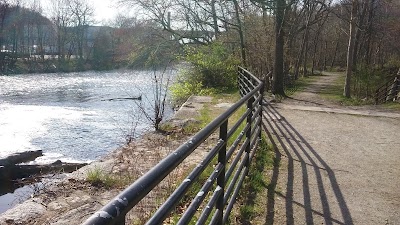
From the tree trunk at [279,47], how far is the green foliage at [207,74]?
4233mm

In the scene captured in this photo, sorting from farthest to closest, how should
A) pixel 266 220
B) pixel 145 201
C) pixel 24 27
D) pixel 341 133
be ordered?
pixel 24 27, pixel 341 133, pixel 145 201, pixel 266 220

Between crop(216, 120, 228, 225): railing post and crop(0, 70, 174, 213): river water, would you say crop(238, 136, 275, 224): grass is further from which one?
crop(0, 70, 174, 213): river water

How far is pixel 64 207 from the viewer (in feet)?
16.9

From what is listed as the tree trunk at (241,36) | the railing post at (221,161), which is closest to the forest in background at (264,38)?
the tree trunk at (241,36)

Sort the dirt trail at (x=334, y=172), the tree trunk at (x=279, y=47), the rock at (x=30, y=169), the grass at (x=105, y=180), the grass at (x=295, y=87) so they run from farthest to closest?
the grass at (x=295, y=87), the tree trunk at (x=279, y=47), the rock at (x=30, y=169), the grass at (x=105, y=180), the dirt trail at (x=334, y=172)

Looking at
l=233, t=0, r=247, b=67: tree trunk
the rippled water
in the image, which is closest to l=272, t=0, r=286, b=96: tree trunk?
the rippled water

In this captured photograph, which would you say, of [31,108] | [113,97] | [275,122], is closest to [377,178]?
[275,122]

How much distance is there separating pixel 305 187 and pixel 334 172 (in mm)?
891

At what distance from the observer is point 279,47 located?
50.1ft

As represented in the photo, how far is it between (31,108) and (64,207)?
54.9 ft

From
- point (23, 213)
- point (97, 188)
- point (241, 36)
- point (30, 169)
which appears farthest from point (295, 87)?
point (23, 213)

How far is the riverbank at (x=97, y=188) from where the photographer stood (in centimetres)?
475

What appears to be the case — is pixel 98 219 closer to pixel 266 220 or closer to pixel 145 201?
pixel 266 220

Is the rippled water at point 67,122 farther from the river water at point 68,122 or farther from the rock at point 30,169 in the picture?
the rock at point 30,169
